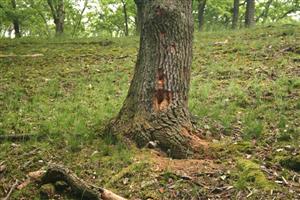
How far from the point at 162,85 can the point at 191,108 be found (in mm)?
1726

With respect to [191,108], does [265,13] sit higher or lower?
higher

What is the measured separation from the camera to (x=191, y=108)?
683 centimetres

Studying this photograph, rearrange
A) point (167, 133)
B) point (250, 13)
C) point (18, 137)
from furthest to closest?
point (250, 13) < point (18, 137) < point (167, 133)

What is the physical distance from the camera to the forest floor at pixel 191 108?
436 cm

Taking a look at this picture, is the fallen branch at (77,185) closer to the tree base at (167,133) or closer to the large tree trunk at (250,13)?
the tree base at (167,133)

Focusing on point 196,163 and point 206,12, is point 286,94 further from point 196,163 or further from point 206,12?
point 206,12

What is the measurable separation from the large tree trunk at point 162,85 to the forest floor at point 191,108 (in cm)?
26

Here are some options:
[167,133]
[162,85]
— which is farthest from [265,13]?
[167,133]

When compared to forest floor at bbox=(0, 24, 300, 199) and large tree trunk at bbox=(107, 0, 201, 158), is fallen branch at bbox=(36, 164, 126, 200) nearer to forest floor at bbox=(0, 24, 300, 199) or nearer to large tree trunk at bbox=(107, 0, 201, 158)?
forest floor at bbox=(0, 24, 300, 199)

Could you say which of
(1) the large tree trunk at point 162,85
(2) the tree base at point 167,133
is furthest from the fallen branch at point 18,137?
(2) the tree base at point 167,133

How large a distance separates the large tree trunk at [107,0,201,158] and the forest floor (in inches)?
10.3

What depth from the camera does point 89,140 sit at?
213 inches

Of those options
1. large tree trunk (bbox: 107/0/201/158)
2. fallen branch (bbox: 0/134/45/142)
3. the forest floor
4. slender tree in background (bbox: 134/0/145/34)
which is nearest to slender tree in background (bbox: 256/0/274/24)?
slender tree in background (bbox: 134/0/145/34)

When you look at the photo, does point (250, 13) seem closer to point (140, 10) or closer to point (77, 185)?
point (140, 10)
